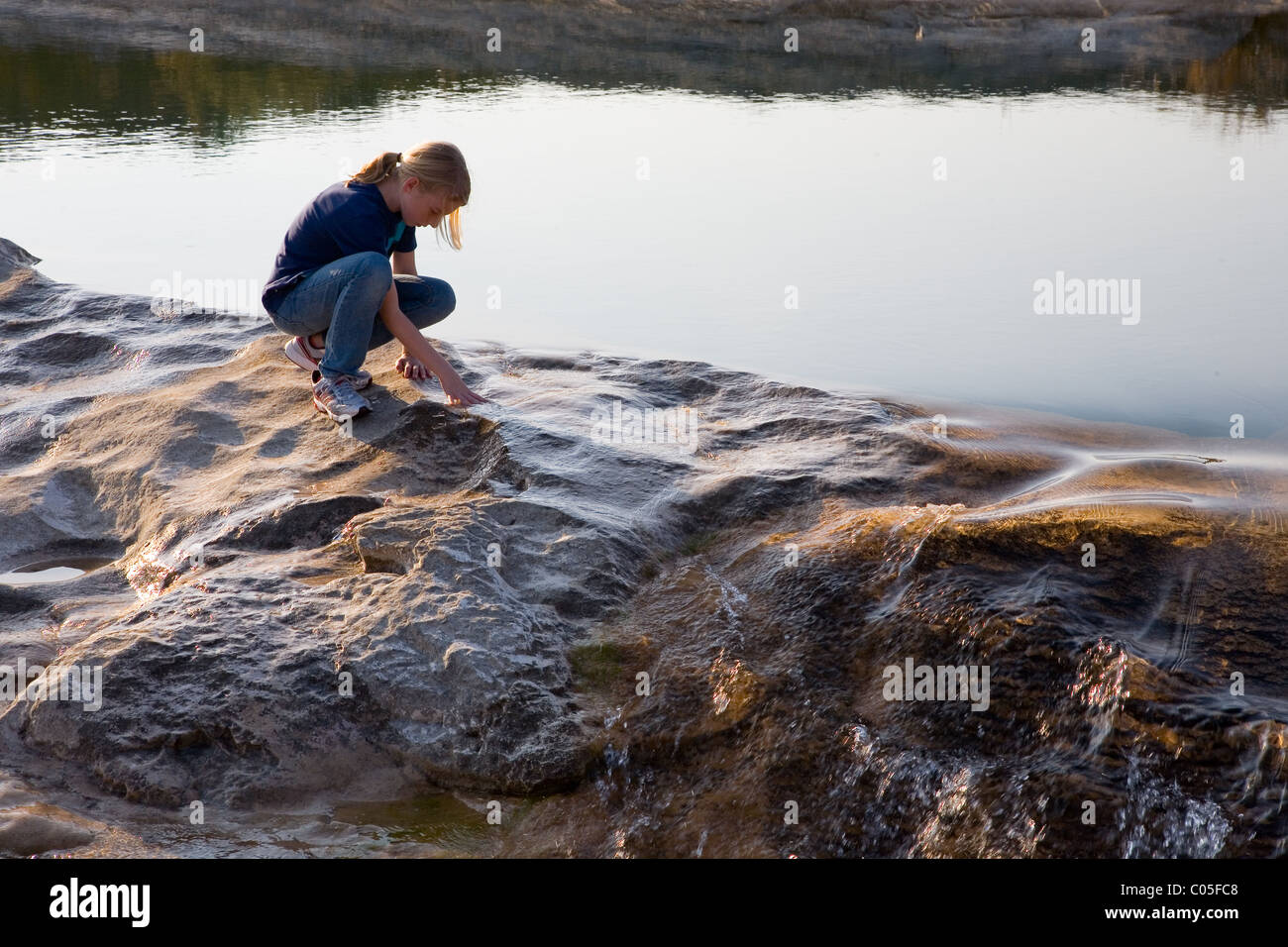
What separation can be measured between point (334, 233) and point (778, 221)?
156 inches

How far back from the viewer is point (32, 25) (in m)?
16.4

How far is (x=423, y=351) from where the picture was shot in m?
3.75

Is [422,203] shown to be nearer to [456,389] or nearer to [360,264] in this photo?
[360,264]

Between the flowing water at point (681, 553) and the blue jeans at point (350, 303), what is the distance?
0.21 meters

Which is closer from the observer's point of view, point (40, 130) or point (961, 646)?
point (961, 646)

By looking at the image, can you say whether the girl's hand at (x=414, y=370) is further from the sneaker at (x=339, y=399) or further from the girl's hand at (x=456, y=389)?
the girl's hand at (x=456, y=389)

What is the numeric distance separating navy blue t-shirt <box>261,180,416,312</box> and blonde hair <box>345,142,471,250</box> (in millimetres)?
71

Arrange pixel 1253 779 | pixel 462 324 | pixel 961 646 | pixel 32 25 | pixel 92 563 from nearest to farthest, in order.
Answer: pixel 1253 779 → pixel 961 646 → pixel 92 563 → pixel 462 324 → pixel 32 25

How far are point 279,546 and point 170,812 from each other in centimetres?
90

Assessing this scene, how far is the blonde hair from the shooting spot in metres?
3.67

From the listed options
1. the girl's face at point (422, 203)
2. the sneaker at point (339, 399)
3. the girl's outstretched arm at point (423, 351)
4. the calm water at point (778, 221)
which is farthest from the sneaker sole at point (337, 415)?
the calm water at point (778, 221)

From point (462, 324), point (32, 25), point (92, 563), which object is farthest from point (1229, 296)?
point (32, 25)

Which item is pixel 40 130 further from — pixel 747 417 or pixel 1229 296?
pixel 1229 296

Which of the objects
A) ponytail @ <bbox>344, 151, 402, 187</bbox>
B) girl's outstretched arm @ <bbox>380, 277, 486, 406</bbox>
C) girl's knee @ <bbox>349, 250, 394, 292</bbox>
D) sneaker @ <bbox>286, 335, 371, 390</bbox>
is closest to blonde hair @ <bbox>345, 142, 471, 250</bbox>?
ponytail @ <bbox>344, 151, 402, 187</bbox>
